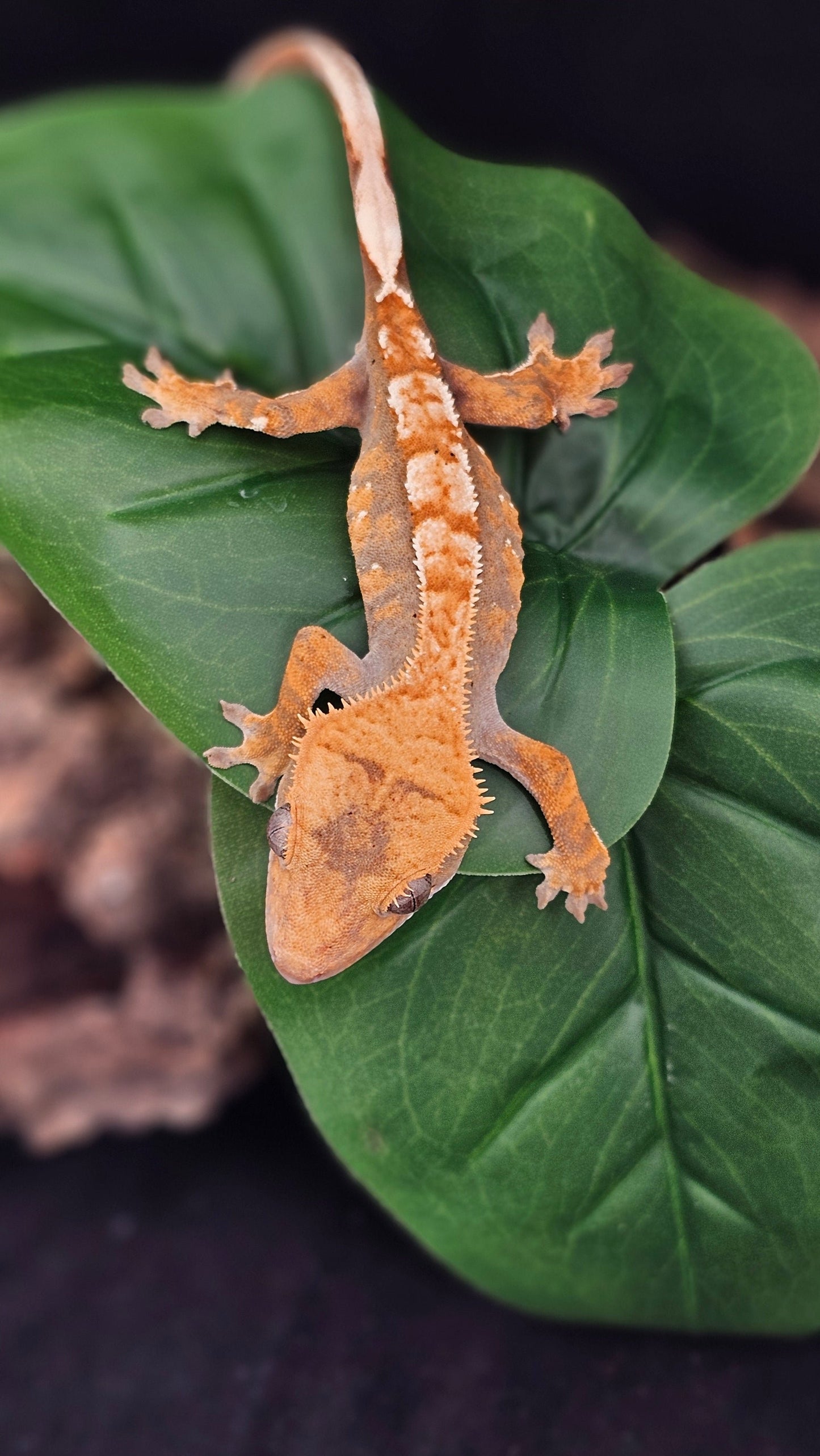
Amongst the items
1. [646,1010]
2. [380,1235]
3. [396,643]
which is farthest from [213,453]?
[380,1235]

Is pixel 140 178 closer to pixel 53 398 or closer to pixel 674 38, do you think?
pixel 53 398

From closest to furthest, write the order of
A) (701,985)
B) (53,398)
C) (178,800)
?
(53,398)
(701,985)
(178,800)

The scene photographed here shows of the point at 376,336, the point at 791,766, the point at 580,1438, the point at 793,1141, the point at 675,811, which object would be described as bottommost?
the point at 580,1438

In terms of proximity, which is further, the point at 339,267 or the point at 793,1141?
the point at 339,267

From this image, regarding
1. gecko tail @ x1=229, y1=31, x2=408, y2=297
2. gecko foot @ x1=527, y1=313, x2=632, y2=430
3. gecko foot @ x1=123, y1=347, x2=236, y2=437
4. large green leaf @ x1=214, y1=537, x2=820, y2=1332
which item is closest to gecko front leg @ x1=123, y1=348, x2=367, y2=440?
gecko foot @ x1=123, y1=347, x2=236, y2=437

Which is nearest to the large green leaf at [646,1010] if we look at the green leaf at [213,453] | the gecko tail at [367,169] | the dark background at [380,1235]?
the green leaf at [213,453]

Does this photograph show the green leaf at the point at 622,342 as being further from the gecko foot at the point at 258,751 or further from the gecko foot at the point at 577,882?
the gecko foot at the point at 258,751

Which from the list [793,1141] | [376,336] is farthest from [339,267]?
[793,1141]
